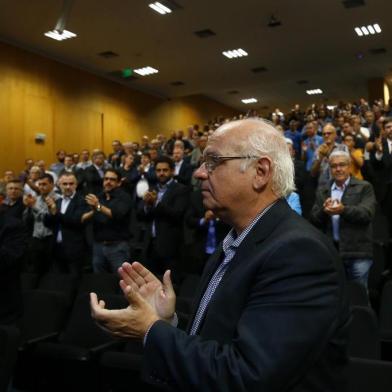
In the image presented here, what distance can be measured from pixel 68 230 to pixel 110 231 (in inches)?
20.6

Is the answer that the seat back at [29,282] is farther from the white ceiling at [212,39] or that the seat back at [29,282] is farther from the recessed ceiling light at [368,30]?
the recessed ceiling light at [368,30]

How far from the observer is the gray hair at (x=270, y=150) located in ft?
3.77

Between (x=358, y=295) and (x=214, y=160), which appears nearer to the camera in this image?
(x=214, y=160)

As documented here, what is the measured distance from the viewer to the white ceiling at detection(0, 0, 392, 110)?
8.71 metres

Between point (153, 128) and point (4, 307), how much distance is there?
1324 centimetres

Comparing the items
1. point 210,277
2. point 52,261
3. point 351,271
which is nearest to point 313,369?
point 210,277

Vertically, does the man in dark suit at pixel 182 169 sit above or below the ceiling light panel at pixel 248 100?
below

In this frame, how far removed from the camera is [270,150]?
1.15 meters

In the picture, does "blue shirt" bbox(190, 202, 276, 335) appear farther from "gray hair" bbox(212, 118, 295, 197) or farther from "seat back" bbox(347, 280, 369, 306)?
"seat back" bbox(347, 280, 369, 306)

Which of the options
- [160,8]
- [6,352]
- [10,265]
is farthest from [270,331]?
[160,8]

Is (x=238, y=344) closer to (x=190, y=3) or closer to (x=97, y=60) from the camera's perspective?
(x=190, y=3)

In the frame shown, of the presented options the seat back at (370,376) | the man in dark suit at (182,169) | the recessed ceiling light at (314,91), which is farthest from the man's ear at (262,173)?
the recessed ceiling light at (314,91)

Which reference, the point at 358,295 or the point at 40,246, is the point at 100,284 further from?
the point at 358,295

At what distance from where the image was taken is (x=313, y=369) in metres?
0.96
